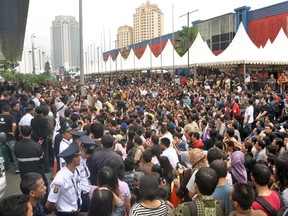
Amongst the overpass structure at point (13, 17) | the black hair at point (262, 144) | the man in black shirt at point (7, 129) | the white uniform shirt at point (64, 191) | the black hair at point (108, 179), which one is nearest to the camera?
the black hair at point (108, 179)

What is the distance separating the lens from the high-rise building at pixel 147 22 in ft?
370

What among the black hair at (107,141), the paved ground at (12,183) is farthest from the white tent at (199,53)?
the black hair at (107,141)

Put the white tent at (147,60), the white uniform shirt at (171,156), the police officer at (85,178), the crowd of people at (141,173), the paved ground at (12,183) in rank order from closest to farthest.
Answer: the crowd of people at (141,173), the police officer at (85,178), the white uniform shirt at (171,156), the paved ground at (12,183), the white tent at (147,60)

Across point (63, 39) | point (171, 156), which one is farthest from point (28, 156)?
point (63, 39)

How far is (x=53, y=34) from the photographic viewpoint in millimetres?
171000

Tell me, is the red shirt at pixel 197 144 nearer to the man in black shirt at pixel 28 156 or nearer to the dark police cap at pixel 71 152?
the man in black shirt at pixel 28 156

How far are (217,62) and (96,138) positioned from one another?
52.9 ft

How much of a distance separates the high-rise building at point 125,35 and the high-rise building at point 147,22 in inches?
123

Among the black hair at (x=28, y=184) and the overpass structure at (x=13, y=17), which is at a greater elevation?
the overpass structure at (x=13, y=17)

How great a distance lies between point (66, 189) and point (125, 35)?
124 m

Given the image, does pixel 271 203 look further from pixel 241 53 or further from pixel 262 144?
pixel 241 53

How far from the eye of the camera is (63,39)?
166 meters

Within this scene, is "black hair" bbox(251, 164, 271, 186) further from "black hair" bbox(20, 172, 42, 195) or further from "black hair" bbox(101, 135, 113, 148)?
"black hair" bbox(20, 172, 42, 195)

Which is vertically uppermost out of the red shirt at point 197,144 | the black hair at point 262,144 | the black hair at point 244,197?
the black hair at point 244,197
